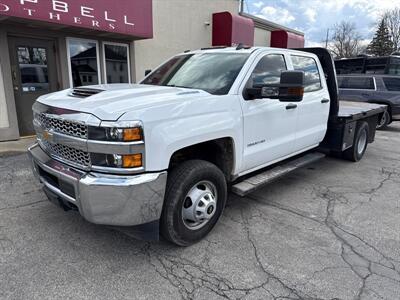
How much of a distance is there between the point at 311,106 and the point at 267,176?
1401mm

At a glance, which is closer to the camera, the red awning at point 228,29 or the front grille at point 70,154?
the front grille at point 70,154

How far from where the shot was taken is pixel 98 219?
2.69m

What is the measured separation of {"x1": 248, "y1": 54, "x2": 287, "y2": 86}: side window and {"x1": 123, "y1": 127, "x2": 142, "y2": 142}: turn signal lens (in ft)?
5.25

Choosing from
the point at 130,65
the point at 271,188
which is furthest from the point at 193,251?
the point at 130,65

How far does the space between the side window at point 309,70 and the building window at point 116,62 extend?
6.29 m

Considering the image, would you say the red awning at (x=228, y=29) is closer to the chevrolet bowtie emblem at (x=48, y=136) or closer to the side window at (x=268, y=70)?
the side window at (x=268, y=70)

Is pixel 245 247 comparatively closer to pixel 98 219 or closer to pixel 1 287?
pixel 98 219

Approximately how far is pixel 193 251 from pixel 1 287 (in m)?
1.61

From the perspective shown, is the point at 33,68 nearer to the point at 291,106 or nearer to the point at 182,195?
the point at 291,106

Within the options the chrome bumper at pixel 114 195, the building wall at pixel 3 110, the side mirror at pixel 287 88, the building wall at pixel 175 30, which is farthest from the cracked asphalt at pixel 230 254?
the building wall at pixel 175 30

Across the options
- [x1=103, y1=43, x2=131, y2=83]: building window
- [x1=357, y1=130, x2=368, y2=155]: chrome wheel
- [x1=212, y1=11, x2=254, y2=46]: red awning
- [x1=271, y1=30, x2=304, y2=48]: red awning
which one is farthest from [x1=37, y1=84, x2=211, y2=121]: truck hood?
[x1=271, y1=30, x2=304, y2=48]: red awning

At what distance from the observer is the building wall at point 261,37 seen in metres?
15.8

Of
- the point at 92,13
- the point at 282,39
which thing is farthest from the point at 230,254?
the point at 282,39

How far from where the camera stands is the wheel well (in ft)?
11.2
